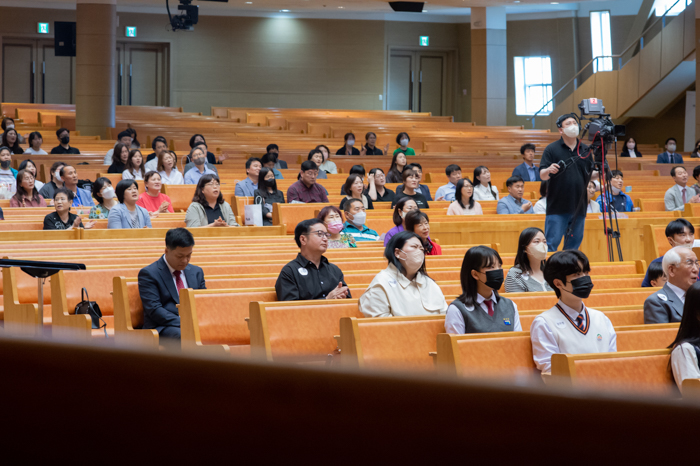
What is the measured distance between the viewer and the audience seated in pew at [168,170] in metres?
7.84

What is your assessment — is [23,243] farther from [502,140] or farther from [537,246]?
[502,140]

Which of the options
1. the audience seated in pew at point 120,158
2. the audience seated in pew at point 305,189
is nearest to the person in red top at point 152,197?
the audience seated in pew at point 305,189

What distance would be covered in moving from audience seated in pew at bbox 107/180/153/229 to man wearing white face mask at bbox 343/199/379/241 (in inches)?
64.2

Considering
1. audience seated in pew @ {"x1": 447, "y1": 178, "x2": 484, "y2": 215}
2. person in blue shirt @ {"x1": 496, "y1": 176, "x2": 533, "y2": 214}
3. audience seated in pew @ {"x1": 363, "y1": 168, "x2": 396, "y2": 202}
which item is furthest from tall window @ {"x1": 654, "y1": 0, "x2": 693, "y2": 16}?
audience seated in pew @ {"x1": 447, "y1": 178, "x2": 484, "y2": 215}

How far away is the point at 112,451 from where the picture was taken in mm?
403

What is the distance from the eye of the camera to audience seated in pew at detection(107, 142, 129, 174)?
26.5 ft

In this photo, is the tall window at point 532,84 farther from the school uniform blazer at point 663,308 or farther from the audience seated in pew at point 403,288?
the audience seated in pew at point 403,288

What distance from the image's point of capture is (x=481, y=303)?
3.09 meters

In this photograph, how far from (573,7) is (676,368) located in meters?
18.4

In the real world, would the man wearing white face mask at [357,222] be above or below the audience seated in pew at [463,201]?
below

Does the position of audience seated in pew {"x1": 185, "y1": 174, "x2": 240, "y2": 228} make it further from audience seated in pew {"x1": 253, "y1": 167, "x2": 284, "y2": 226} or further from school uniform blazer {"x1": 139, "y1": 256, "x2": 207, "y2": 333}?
school uniform blazer {"x1": 139, "y1": 256, "x2": 207, "y2": 333}

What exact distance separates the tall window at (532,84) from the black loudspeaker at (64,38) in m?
11.5

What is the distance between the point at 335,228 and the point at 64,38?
13.3 metres

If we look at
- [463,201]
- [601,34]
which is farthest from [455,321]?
[601,34]
